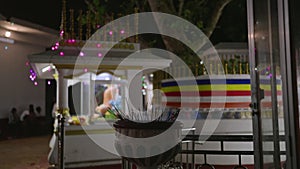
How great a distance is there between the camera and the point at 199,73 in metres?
6.45

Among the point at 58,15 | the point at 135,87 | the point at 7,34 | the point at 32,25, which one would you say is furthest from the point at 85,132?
the point at 58,15

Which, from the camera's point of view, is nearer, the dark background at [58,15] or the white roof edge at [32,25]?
the white roof edge at [32,25]

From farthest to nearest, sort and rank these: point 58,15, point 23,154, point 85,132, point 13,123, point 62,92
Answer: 1. point 58,15
2. point 13,123
3. point 23,154
4. point 62,92
5. point 85,132

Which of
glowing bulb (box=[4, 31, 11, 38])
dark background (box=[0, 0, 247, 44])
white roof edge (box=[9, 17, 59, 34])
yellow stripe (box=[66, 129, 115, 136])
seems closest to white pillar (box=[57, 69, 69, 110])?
yellow stripe (box=[66, 129, 115, 136])

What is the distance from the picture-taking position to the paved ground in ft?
19.7

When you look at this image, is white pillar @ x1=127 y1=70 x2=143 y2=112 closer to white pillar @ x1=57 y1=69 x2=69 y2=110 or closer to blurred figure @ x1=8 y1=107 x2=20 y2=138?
white pillar @ x1=57 y1=69 x2=69 y2=110

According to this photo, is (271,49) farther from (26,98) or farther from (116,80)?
(26,98)

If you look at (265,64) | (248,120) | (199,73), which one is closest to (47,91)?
(199,73)

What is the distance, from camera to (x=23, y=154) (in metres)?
7.34

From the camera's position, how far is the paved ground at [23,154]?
6.02 metres

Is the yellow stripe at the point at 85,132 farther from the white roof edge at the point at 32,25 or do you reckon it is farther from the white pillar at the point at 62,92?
the white roof edge at the point at 32,25

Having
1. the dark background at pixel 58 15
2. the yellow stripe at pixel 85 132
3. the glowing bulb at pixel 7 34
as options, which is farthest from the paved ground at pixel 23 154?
the dark background at pixel 58 15

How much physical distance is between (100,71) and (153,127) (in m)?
4.47

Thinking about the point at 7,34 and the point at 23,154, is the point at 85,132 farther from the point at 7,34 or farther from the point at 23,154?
the point at 7,34
